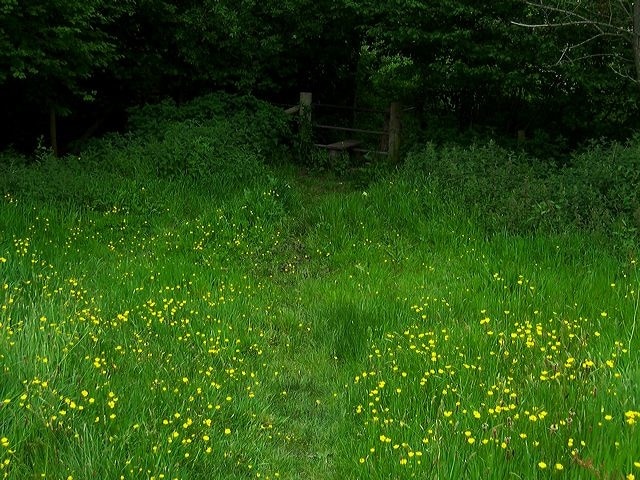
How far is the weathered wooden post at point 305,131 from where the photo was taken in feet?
48.5

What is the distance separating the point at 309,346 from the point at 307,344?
7cm

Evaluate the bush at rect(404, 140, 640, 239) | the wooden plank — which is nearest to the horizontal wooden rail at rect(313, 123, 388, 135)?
the wooden plank

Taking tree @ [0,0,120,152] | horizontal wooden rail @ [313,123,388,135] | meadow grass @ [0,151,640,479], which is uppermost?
tree @ [0,0,120,152]

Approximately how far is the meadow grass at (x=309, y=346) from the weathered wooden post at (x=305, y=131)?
17.3ft

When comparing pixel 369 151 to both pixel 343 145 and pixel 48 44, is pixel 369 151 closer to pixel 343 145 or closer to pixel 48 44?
pixel 343 145

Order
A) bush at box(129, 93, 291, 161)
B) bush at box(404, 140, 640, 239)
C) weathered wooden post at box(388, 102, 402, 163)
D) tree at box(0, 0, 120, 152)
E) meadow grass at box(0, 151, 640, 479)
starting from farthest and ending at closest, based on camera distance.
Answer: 1. weathered wooden post at box(388, 102, 402, 163)
2. bush at box(129, 93, 291, 161)
3. tree at box(0, 0, 120, 152)
4. bush at box(404, 140, 640, 239)
5. meadow grass at box(0, 151, 640, 479)

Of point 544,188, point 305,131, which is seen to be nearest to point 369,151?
point 305,131

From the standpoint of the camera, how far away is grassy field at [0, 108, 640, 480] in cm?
404

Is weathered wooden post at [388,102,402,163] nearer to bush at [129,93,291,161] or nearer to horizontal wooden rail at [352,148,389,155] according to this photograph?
horizontal wooden rail at [352,148,389,155]

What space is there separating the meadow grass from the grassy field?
0.02m

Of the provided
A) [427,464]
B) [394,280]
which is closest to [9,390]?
[427,464]

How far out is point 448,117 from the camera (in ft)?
44.3

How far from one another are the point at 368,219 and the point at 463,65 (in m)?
4.00

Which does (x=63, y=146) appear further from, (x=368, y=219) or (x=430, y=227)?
(x=430, y=227)
